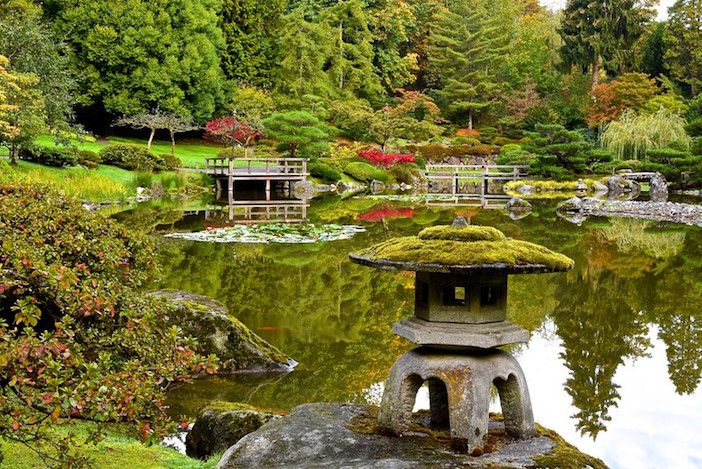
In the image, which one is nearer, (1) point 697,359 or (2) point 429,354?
(2) point 429,354

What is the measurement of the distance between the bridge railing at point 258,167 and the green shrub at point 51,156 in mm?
6168

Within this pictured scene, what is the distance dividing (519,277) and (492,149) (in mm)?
32466

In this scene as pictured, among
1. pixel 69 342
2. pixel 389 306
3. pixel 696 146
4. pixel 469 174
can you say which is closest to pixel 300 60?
pixel 469 174

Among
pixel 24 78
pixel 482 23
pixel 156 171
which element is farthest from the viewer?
pixel 482 23

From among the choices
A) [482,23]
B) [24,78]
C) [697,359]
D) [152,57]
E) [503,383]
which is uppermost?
[482,23]

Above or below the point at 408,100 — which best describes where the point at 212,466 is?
below

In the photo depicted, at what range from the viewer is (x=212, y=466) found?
17.1 ft

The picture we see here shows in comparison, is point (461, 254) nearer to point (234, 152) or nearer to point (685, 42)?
point (234, 152)

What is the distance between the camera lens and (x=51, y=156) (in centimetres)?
2588

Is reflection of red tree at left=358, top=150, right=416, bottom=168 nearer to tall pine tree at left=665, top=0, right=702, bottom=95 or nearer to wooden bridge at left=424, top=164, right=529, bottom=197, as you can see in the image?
wooden bridge at left=424, top=164, right=529, bottom=197

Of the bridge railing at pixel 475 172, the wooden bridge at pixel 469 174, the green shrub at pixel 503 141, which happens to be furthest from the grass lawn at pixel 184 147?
the green shrub at pixel 503 141

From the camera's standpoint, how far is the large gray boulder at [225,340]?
779 cm

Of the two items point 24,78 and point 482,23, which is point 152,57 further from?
point 482,23

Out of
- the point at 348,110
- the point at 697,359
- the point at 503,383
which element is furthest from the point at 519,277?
the point at 348,110
